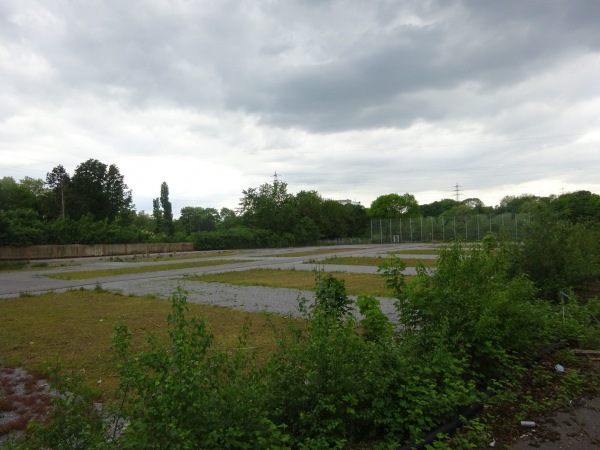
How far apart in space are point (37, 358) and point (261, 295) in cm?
739

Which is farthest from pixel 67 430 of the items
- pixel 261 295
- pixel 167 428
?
pixel 261 295

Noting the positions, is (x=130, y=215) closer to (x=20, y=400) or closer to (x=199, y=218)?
(x=199, y=218)

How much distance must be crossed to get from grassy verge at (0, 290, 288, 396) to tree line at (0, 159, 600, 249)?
3172cm

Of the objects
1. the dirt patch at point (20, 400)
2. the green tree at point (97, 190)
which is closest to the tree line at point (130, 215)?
the green tree at point (97, 190)

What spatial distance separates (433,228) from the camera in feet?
202

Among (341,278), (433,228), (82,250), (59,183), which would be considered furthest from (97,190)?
(341,278)

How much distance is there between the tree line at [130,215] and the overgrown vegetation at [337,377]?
138 feet

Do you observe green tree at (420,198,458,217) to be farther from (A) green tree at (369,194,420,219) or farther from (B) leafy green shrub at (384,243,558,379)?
(B) leafy green shrub at (384,243,558,379)

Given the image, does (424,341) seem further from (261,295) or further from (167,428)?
(261,295)

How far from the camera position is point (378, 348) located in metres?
3.77

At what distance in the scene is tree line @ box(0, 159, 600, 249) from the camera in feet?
150

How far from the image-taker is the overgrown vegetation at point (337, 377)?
8.17 ft

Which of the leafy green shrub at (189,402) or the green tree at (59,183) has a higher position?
the green tree at (59,183)

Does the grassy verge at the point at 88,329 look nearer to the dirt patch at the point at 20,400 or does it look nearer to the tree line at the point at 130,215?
the dirt patch at the point at 20,400
